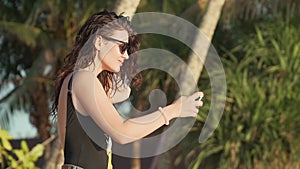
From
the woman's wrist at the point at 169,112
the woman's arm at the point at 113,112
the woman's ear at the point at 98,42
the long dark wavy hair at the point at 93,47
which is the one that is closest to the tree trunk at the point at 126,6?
the long dark wavy hair at the point at 93,47

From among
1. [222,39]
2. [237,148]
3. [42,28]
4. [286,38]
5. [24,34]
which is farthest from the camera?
[42,28]

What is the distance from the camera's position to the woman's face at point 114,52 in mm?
2650

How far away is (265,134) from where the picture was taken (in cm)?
877

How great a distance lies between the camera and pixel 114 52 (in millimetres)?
2658

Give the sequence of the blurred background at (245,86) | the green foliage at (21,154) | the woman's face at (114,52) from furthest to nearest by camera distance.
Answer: the blurred background at (245,86) → the green foliage at (21,154) → the woman's face at (114,52)

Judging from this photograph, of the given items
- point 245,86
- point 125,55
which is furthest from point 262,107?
point 125,55

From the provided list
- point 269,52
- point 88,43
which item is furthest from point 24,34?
point 88,43

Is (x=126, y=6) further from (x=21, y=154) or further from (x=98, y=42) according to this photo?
(x=98, y=42)

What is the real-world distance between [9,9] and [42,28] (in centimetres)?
76

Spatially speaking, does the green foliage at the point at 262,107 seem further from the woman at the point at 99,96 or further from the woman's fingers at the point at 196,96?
the woman's fingers at the point at 196,96

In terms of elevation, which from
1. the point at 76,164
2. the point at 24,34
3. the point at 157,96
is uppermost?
the point at 24,34

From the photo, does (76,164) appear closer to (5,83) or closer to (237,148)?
(237,148)

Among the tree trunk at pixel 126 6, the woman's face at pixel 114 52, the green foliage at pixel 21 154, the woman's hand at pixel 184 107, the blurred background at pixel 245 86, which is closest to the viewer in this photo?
the woman's hand at pixel 184 107

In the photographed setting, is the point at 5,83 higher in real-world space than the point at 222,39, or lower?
lower
